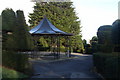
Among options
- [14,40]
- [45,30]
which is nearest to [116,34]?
[14,40]

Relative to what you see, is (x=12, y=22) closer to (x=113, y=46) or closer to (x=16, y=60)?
(x=16, y=60)

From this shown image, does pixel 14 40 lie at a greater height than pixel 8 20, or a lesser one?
lesser

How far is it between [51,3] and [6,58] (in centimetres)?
3307

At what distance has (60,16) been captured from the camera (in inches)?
1519

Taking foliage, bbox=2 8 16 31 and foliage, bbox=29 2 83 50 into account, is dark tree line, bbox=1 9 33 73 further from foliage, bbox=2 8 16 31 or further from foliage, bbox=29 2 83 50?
foliage, bbox=29 2 83 50

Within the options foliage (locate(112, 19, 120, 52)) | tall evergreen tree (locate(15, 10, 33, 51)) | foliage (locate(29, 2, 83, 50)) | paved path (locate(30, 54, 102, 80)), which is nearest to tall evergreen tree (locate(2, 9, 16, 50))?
tall evergreen tree (locate(15, 10, 33, 51))

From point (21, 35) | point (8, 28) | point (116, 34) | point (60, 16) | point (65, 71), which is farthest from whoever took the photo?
point (60, 16)

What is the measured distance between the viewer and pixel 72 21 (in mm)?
38719

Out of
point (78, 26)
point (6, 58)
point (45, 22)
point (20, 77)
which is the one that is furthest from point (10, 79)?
point (78, 26)

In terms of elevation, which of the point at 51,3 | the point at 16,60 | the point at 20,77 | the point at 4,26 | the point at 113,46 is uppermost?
the point at 51,3

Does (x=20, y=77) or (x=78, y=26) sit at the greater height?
(x=78, y=26)

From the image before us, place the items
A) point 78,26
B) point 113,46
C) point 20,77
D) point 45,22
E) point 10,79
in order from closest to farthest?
point 10,79 < point 20,77 < point 113,46 < point 45,22 < point 78,26

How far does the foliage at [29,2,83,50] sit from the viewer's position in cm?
3750

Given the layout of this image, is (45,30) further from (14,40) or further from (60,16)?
(60,16)
